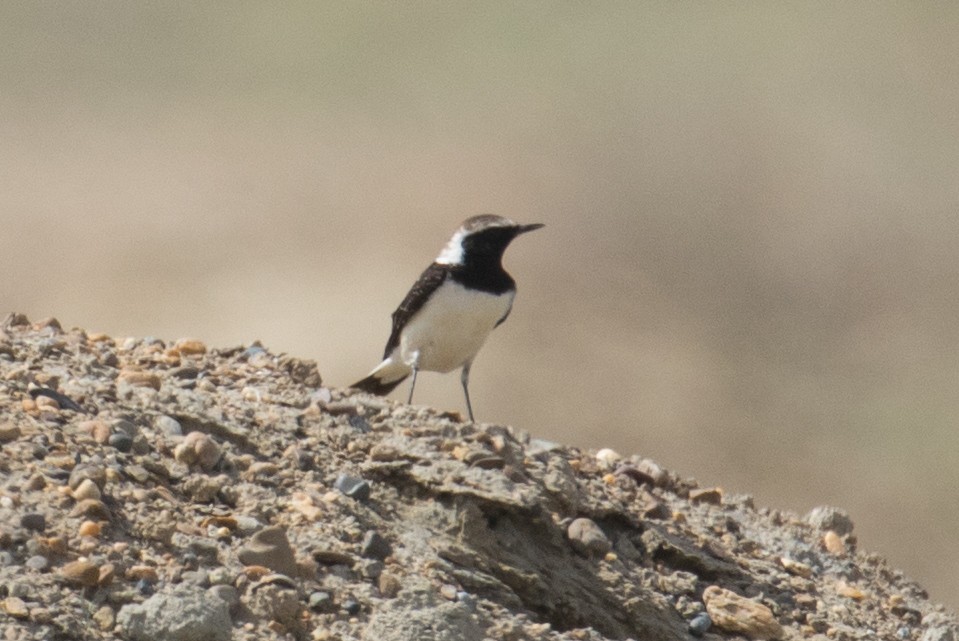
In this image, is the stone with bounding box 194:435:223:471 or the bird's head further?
the bird's head

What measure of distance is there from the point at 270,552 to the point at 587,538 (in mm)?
1693

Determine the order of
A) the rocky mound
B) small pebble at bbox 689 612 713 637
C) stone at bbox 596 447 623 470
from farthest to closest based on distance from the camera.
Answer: stone at bbox 596 447 623 470 < small pebble at bbox 689 612 713 637 < the rocky mound

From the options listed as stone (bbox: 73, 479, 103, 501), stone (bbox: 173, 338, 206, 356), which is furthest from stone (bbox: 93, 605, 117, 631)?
stone (bbox: 173, 338, 206, 356)

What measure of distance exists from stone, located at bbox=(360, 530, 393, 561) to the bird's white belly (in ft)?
14.2

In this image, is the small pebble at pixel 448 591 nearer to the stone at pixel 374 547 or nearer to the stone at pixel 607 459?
the stone at pixel 374 547

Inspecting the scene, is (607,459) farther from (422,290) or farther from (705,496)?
(422,290)

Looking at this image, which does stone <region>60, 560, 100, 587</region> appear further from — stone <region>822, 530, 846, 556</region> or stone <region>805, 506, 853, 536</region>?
stone <region>805, 506, 853, 536</region>

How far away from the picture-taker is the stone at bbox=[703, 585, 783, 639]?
8.50m

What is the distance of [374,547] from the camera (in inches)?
304

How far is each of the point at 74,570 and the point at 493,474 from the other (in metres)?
2.18

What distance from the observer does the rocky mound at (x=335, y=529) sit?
709 centimetres

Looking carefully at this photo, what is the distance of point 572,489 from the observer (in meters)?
8.74

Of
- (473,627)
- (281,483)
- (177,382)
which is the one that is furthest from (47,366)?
(473,627)

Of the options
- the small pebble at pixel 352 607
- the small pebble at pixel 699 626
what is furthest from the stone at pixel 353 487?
the small pebble at pixel 699 626
